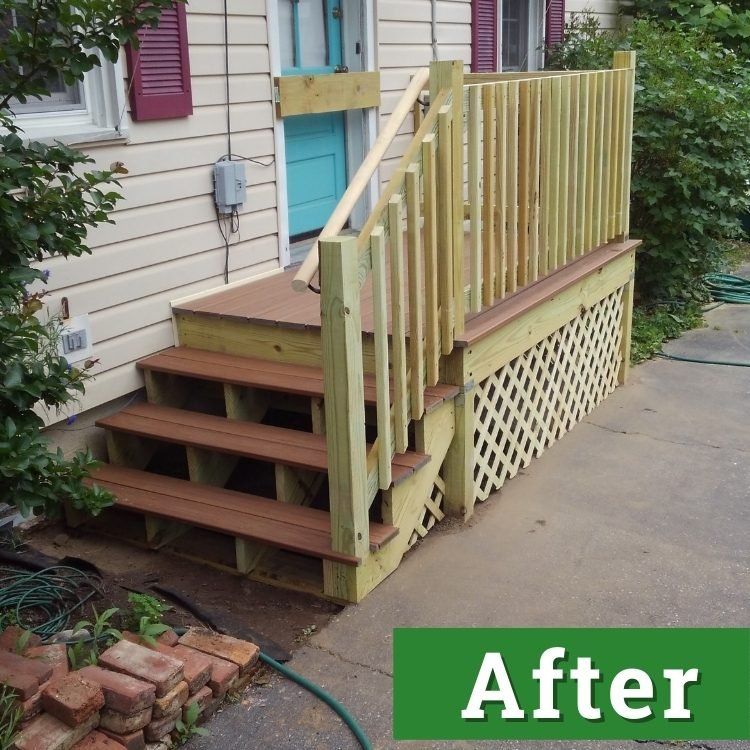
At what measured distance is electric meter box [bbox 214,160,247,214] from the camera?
185 inches

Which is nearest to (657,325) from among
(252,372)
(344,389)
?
(252,372)

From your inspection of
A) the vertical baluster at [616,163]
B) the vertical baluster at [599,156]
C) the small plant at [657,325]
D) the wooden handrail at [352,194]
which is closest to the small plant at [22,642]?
the wooden handrail at [352,194]

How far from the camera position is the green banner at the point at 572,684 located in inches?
112

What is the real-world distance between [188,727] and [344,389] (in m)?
1.14

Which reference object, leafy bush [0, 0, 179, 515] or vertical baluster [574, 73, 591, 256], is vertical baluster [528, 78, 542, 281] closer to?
vertical baluster [574, 73, 591, 256]

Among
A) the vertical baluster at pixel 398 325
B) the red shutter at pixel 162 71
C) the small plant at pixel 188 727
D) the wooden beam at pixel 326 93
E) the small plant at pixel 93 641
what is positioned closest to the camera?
the small plant at pixel 188 727

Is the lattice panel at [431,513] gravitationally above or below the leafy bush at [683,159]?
below

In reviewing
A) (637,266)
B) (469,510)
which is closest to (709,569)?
(469,510)

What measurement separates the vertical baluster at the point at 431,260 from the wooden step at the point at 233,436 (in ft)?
1.29

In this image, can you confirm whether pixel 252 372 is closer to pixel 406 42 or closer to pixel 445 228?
pixel 445 228

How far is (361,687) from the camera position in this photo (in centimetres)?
306

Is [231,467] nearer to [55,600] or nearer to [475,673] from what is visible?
[55,600]

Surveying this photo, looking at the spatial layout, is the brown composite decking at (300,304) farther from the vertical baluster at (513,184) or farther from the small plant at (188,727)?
the small plant at (188,727)

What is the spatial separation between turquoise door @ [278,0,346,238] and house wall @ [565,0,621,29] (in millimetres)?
3463
